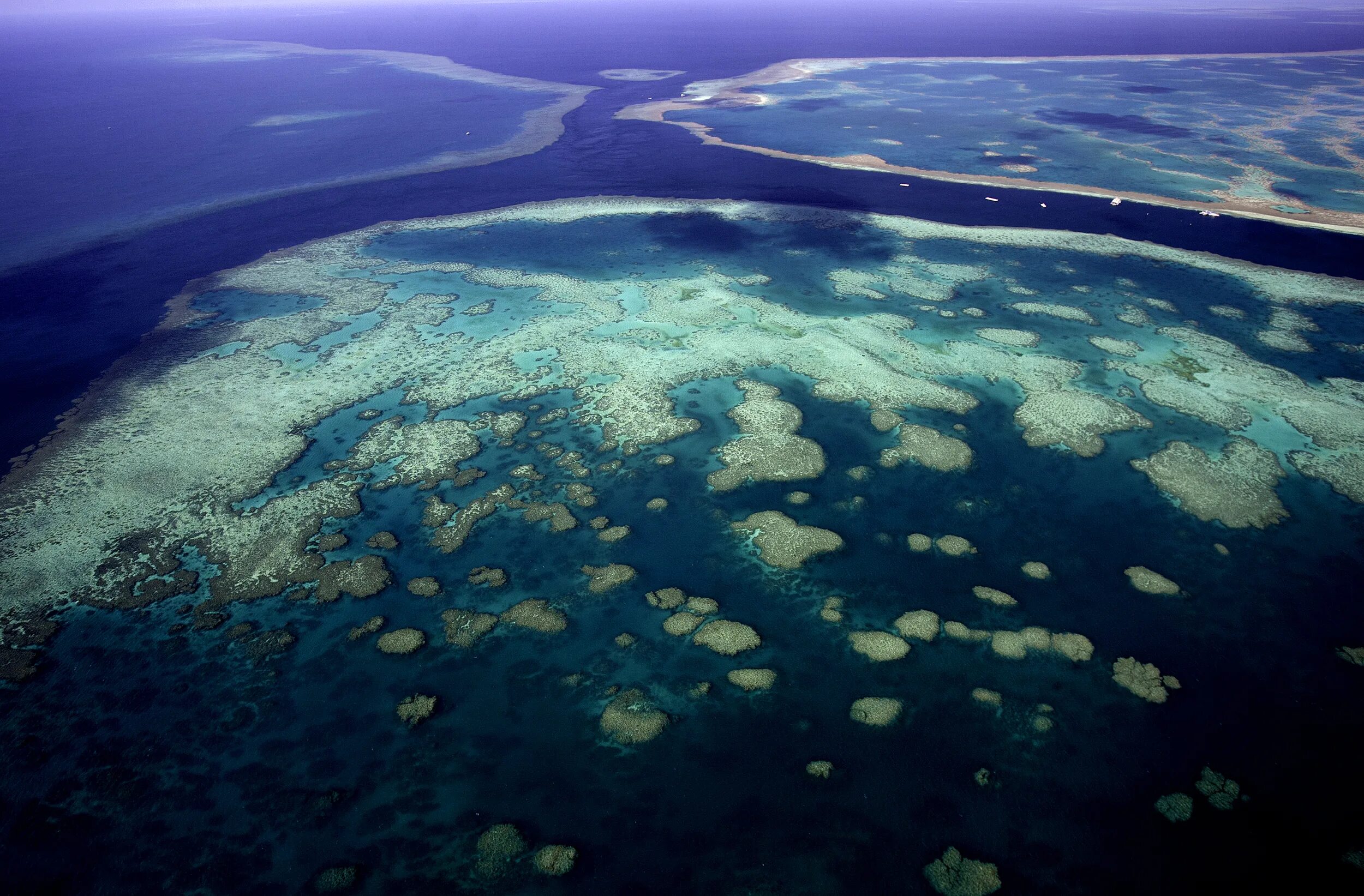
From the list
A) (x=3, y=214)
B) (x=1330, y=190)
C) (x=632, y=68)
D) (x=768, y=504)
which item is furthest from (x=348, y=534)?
(x=632, y=68)

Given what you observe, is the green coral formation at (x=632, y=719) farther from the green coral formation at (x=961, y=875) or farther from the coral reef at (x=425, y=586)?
the coral reef at (x=425, y=586)

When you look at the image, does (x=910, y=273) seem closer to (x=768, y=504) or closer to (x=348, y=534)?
(x=768, y=504)

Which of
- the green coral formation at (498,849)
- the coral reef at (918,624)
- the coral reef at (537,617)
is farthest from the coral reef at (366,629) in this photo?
the coral reef at (918,624)

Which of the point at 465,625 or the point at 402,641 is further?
the point at 465,625

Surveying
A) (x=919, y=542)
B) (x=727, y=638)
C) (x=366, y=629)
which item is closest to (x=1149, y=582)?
(x=919, y=542)

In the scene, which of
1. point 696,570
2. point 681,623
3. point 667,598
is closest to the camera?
point 681,623

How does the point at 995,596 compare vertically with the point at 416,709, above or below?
above

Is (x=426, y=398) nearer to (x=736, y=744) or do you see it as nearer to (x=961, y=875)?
(x=736, y=744)

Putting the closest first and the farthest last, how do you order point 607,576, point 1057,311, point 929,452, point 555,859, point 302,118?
1. point 555,859
2. point 607,576
3. point 929,452
4. point 1057,311
5. point 302,118

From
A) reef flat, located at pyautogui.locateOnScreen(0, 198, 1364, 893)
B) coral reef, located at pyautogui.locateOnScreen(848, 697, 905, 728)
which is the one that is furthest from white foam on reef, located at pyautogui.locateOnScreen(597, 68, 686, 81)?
coral reef, located at pyautogui.locateOnScreen(848, 697, 905, 728)
